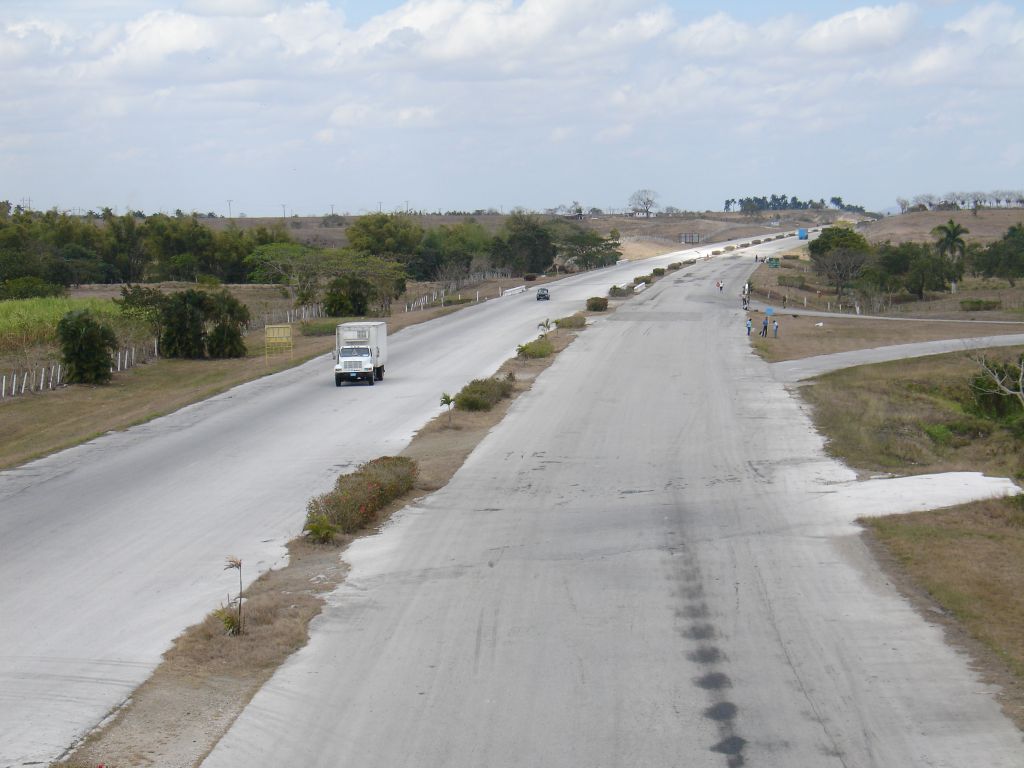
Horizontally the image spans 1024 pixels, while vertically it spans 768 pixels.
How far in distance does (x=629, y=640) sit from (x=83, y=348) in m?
38.9

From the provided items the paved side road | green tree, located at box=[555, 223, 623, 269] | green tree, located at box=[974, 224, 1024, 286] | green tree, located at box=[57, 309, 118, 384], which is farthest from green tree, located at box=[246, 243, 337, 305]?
green tree, located at box=[974, 224, 1024, 286]

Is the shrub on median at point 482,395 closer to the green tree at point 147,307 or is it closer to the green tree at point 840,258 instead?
the green tree at point 147,307

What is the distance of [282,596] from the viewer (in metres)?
15.5

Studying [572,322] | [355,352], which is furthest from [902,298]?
[355,352]

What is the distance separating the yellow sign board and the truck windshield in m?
14.7

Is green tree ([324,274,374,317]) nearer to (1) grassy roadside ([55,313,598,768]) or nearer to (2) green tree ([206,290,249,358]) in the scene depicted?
(2) green tree ([206,290,249,358])

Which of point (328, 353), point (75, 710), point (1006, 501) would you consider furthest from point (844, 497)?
point (328, 353)

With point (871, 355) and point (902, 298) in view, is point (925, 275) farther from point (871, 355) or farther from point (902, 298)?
point (871, 355)

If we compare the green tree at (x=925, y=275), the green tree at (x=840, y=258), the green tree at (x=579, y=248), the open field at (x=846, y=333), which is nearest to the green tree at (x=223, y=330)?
the open field at (x=846, y=333)

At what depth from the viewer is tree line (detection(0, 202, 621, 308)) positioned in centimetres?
8350

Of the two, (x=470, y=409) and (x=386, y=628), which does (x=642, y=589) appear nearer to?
(x=386, y=628)

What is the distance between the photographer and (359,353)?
4369 centimetres

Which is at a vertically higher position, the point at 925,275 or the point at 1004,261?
the point at 1004,261

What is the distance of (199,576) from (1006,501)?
48.8ft
